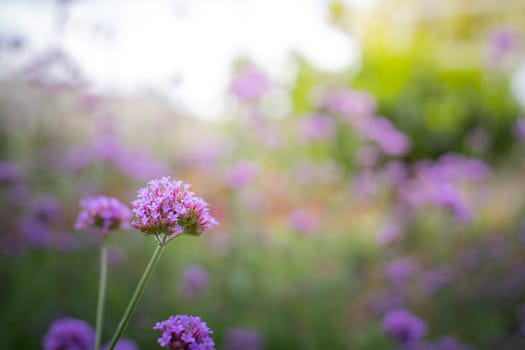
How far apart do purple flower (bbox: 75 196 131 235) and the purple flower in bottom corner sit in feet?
1.57

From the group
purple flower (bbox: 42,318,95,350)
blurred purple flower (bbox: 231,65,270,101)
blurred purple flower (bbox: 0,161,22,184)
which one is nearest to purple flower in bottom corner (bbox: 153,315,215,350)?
purple flower (bbox: 42,318,95,350)

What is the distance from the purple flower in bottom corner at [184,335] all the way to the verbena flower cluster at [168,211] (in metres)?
0.19

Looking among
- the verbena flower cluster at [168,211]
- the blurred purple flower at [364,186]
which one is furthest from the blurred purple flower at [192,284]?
the blurred purple flower at [364,186]

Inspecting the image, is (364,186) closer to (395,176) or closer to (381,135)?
(395,176)

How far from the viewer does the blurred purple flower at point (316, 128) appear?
4.70 meters

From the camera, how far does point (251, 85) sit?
13.6 feet

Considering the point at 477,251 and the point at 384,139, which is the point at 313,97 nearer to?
the point at 384,139

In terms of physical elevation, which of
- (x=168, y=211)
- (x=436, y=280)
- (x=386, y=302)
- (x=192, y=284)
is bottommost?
(x=168, y=211)

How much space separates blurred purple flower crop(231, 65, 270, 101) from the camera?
4145mm

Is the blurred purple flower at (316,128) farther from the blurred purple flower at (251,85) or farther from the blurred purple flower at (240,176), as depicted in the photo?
the blurred purple flower at (240,176)

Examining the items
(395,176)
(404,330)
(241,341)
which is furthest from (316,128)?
(404,330)

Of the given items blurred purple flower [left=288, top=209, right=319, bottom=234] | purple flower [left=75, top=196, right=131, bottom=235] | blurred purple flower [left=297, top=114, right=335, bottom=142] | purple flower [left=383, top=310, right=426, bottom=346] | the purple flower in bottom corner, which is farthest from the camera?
blurred purple flower [left=297, top=114, right=335, bottom=142]

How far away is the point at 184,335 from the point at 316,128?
12.8 ft

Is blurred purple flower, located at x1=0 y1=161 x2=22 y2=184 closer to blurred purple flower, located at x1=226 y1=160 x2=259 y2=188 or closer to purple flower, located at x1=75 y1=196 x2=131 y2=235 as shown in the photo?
blurred purple flower, located at x1=226 y1=160 x2=259 y2=188
